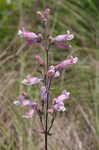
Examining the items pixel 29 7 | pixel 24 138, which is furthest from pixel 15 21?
pixel 24 138

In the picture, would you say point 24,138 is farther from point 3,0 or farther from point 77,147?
point 3,0

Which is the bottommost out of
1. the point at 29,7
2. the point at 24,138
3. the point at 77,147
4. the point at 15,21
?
the point at 77,147

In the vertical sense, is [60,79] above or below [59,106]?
below

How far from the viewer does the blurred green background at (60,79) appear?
3.05 meters

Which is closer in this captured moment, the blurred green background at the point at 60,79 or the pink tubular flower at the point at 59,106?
the pink tubular flower at the point at 59,106

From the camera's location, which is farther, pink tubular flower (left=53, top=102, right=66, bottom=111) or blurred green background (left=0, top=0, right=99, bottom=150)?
blurred green background (left=0, top=0, right=99, bottom=150)

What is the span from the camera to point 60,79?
4.03 metres

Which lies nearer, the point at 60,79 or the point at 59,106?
the point at 59,106

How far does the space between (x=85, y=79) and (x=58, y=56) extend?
81 centimetres

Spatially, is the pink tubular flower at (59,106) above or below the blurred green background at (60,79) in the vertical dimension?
above

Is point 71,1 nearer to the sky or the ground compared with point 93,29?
nearer to the sky

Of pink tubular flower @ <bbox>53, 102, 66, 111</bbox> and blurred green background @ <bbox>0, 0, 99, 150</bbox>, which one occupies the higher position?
pink tubular flower @ <bbox>53, 102, 66, 111</bbox>

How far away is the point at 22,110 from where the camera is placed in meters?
3.30

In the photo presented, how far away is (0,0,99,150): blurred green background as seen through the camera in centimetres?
305
